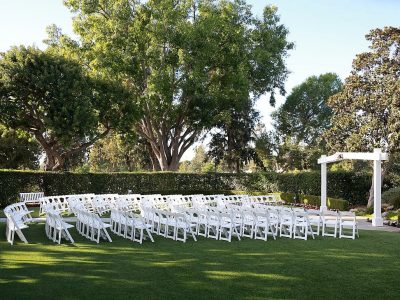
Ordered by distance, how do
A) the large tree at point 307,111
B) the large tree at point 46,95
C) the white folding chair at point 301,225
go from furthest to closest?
the large tree at point 307,111, the large tree at point 46,95, the white folding chair at point 301,225

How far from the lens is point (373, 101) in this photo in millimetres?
25891

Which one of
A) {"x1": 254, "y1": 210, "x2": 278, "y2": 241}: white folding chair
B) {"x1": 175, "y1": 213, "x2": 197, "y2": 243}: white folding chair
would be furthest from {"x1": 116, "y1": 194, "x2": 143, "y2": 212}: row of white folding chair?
{"x1": 254, "y1": 210, "x2": 278, "y2": 241}: white folding chair

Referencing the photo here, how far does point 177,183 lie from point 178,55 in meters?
8.47

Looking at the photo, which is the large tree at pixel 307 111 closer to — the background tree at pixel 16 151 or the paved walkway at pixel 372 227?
the background tree at pixel 16 151

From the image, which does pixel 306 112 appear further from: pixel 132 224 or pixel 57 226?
pixel 57 226

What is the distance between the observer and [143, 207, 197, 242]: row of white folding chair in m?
12.0

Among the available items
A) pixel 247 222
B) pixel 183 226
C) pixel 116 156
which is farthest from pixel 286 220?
pixel 116 156

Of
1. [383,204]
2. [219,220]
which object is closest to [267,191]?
[383,204]

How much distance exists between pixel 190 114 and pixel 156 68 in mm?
4512

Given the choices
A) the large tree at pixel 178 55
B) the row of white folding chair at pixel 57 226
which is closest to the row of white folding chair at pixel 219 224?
the row of white folding chair at pixel 57 226

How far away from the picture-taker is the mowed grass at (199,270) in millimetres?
6664

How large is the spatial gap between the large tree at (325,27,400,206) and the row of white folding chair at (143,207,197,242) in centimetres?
1507

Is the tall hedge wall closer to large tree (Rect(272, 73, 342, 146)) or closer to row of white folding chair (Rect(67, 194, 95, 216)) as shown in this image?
row of white folding chair (Rect(67, 194, 95, 216))

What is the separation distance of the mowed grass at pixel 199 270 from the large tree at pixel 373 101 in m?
14.8
